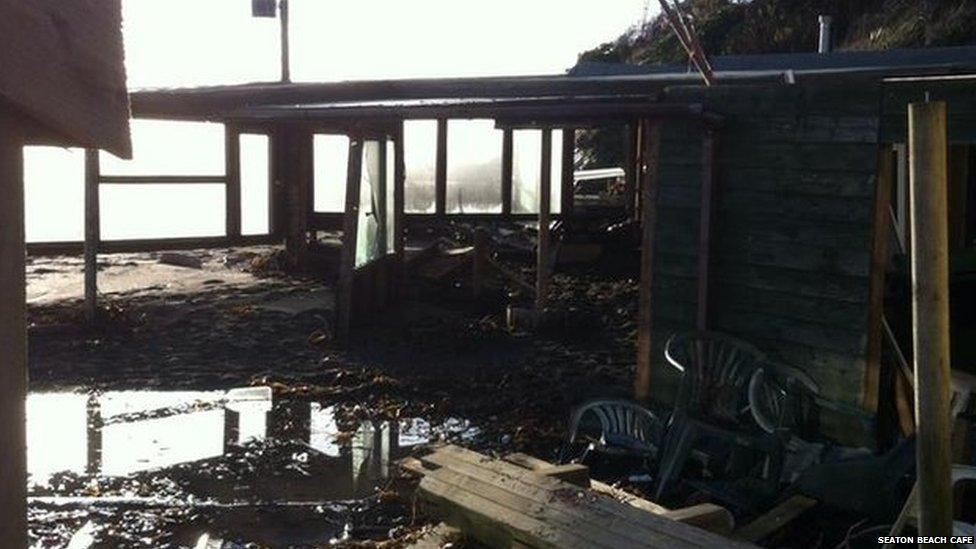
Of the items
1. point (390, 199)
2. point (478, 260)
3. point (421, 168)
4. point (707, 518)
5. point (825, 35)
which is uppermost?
point (825, 35)

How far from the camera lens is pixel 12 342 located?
7.07 ft

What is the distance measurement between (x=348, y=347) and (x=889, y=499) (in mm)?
6466

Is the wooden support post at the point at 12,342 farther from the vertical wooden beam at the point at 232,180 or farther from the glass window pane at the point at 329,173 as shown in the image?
the glass window pane at the point at 329,173

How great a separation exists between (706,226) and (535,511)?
2.99m

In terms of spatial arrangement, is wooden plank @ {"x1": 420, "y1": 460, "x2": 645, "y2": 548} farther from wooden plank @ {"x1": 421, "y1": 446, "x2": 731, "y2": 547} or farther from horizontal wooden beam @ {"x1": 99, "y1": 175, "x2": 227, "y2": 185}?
horizontal wooden beam @ {"x1": 99, "y1": 175, "x2": 227, "y2": 185}

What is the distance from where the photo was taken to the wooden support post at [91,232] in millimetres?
11469

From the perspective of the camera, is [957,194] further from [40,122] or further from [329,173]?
[329,173]

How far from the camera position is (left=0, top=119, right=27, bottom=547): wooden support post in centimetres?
211

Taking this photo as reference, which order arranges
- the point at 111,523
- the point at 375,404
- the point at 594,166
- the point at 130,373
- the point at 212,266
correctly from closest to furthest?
the point at 111,523, the point at 375,404, the point at 130,373, the point at 212,266, the point at 594,166

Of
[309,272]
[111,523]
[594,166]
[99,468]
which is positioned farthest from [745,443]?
[594,166]

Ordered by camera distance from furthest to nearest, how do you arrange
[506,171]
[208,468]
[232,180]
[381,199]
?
[506,171] → [232,180] → [381,199] → [208,468]

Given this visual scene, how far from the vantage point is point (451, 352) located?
35.4ft

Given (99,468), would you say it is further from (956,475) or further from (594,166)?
(594,166)

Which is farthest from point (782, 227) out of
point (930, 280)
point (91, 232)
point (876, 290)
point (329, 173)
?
point (329, 173)
